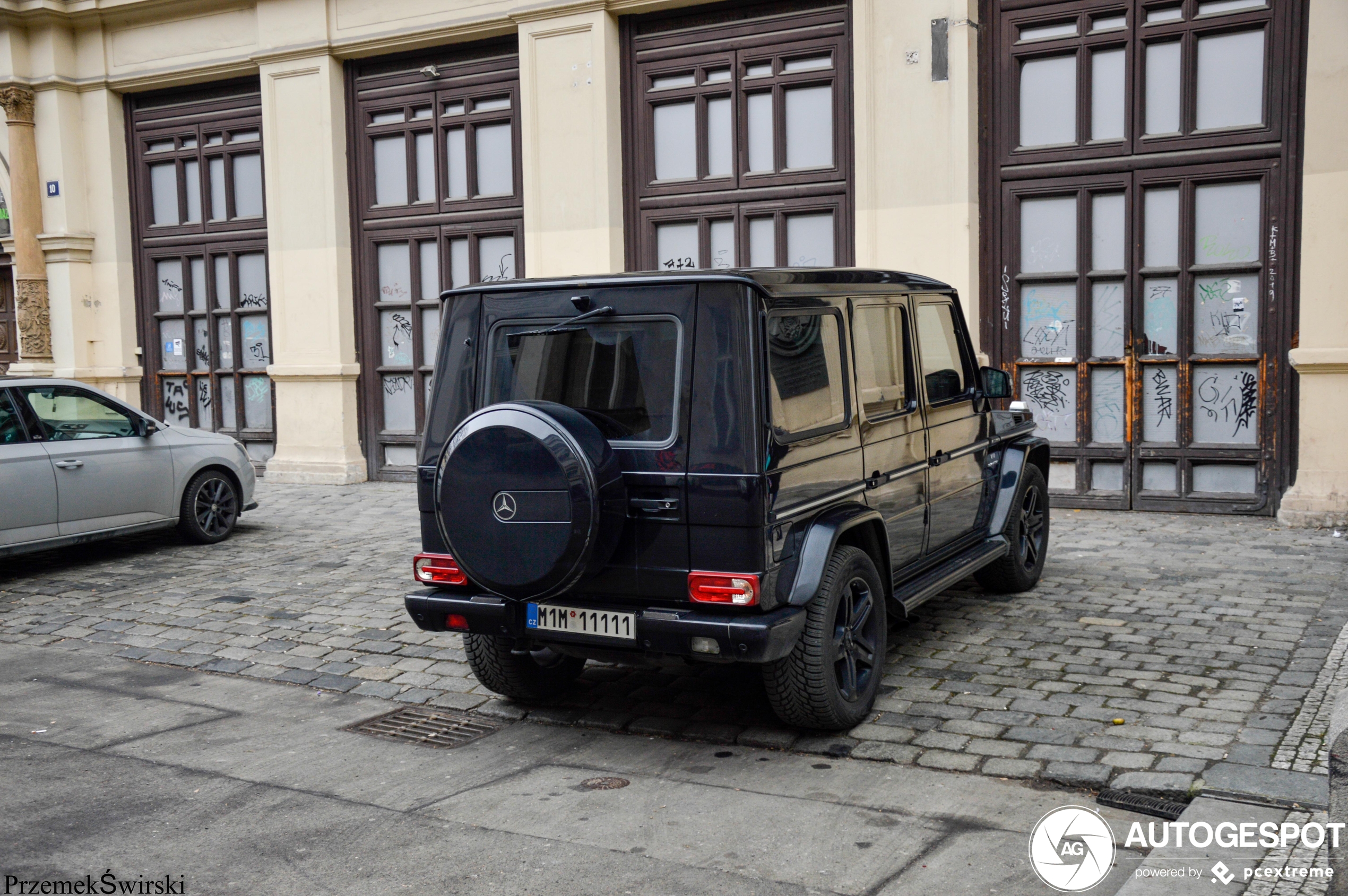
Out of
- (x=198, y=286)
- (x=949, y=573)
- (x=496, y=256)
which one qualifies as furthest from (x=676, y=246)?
(x=949, y=573)

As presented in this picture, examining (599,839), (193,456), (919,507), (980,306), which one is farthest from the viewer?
(980,306)

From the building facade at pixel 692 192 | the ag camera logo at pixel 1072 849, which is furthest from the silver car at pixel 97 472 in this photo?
the ag camera logo at pixel 1072 849

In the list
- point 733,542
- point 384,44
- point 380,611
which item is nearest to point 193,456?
point 380,611

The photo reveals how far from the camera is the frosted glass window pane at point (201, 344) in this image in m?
15.5

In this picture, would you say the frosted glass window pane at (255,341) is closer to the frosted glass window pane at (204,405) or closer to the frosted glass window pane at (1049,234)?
the frosted glass window pane at (204,405)

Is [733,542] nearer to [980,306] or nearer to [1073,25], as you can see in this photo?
[980,306]

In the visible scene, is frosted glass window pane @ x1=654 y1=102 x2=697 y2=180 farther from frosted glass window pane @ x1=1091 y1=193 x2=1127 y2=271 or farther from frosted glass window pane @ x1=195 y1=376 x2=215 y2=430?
frosted glass window pane @ x1=195 y1=376 x2=215 y2=430

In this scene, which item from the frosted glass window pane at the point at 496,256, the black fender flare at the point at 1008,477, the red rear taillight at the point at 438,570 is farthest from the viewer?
the frosted glass window pane at the point at 496,256

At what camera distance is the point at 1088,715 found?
5.33 meters

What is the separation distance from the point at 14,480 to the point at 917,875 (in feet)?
23.8

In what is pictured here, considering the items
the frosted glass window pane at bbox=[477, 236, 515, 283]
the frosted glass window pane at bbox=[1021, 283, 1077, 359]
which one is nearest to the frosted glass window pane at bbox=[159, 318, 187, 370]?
the frosted glass window pane at bbox=[477, 236, 515, 283]

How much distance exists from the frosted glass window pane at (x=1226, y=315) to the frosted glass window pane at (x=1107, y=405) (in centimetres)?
71

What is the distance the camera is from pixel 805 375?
17.0 ft

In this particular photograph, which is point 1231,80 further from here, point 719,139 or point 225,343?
point 225,343
